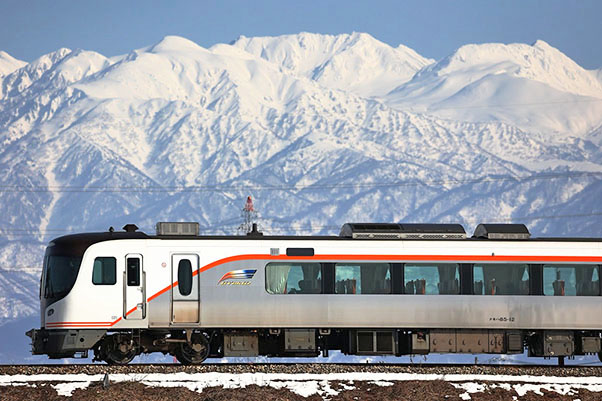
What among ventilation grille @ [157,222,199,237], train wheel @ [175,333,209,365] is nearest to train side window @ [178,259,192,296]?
ventilation grille @ [157,222,199,237]

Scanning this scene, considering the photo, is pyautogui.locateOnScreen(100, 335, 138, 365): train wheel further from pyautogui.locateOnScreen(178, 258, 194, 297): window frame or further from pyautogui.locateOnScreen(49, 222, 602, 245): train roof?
pyautogui.locateOnScreen(49, 222, 602, 245): train roof

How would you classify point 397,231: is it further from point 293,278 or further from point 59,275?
point 59,275

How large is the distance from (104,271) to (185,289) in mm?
2388

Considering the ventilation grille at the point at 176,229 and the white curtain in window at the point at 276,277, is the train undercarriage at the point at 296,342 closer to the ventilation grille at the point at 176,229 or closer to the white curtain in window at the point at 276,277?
the white curtain in window at the point at 276,277

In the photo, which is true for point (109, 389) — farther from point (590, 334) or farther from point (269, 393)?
point (590, 334)

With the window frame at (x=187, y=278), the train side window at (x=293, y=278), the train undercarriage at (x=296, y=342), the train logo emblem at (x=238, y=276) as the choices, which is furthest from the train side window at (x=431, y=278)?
the window frame at (x=187, y=278)

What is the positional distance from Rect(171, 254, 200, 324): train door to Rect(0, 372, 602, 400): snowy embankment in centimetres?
384

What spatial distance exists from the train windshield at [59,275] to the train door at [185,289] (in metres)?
2.82

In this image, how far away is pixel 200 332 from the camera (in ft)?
94.7

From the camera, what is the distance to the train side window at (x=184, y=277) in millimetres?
28531

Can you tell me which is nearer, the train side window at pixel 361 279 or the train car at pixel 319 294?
the train car at pixel 319 294

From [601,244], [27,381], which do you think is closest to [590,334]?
[601,244]

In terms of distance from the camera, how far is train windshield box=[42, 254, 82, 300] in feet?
92.6

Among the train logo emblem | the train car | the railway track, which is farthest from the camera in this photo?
the train logo emblem
